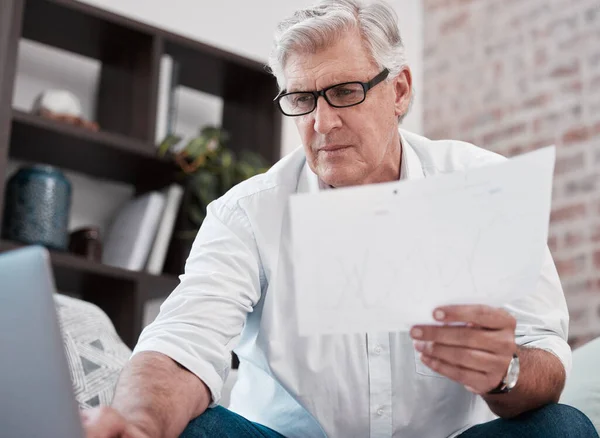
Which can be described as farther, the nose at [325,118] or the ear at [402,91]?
the ear at [402,91]

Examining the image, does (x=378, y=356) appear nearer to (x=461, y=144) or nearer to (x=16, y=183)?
(x=461, y=144)

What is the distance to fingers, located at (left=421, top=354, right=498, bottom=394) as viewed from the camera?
1.09 metres

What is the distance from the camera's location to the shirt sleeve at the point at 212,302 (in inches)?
50.4

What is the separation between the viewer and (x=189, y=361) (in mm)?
1259

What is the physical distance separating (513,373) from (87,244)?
1636mm

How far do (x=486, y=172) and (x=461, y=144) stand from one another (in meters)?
0.68

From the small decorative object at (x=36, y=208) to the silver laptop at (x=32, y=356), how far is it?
1.63 m

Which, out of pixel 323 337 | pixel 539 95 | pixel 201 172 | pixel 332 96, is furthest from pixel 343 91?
pixel 539 95

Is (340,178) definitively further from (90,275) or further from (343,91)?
(90,275)

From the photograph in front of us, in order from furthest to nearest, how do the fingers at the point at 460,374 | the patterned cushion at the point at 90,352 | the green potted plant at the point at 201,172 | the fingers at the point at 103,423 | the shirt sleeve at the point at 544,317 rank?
the green potted plant at the point at 201,172 → the patterned cushion at the point at 90,352 → the shirt sleeve at the point at 544,317 → the fingers at the point at 460,374 → the fingers at the point at 103,423

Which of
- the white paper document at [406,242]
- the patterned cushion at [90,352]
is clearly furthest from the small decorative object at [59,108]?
the white paper document at [406,242]

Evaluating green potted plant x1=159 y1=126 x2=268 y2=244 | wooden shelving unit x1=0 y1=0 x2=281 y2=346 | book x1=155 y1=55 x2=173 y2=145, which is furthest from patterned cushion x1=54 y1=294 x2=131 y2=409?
book x1=155 y1=55 x2=173 y2=145

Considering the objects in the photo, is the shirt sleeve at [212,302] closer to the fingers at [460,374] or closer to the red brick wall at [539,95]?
the fingers at [460,374]

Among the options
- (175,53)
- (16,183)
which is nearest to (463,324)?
(16,183)
